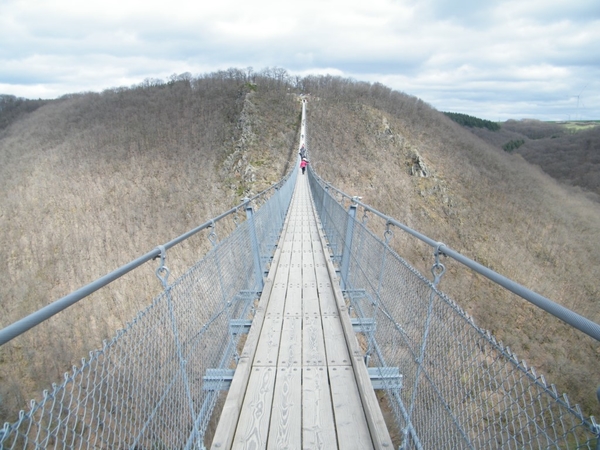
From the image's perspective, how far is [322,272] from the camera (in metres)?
6.31

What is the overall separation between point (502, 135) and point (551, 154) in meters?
26.1

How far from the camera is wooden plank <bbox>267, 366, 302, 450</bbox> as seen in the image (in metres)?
2.55

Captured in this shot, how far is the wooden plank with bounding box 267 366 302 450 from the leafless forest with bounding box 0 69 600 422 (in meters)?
18.1

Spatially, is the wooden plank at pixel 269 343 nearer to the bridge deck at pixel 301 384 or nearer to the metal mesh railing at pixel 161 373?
the bridge deck at pixel 301 384

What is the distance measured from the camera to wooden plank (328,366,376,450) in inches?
100

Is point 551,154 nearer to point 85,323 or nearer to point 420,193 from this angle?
point 420,193

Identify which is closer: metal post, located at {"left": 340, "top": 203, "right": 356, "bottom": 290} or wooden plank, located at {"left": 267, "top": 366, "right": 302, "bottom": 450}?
wooden plank, located at {"left": 267, "top": 366, "right": 302, "bottom": 450}

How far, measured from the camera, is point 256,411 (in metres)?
2.82

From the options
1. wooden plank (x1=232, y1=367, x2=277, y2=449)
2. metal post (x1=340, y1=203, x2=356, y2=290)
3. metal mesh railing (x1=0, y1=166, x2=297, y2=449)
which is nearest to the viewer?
metal mesh railing (x1=0, y1=166, x2=297, y2=449)

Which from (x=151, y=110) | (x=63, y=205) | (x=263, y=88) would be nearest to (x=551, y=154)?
(x=263, y=88)

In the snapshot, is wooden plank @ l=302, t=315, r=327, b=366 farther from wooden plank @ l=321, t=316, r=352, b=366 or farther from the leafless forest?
the leafless forest

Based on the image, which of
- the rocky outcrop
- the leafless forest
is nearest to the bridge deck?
the leafless forest

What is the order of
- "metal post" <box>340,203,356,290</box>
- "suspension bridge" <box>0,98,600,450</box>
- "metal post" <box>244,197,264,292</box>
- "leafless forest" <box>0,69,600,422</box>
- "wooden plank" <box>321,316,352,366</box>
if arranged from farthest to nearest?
"leafless forest" <box>0,69,600,422</box> → "metal post" <box>244,197,264,292</box> → "metal post" <box>340,203,356,290</box> → "wooden plank" <box>321,316,352,366</box> → "suspension bridge" <box>0,98,600,450</box>

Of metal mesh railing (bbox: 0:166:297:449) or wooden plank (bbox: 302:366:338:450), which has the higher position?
metal mesh railing (bbox: 0:166:297:449)
